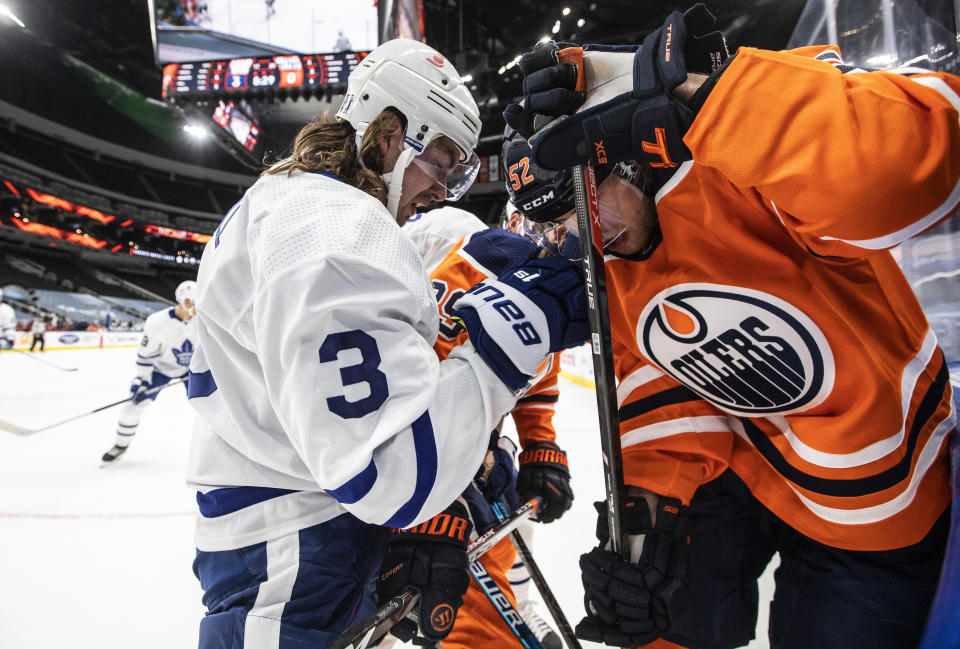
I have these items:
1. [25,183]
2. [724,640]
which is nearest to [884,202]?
[724,640]

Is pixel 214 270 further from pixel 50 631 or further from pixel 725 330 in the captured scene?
pixel 50 631

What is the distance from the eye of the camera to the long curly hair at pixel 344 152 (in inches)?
34.6

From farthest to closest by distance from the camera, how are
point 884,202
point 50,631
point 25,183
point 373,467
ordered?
point 25,183, point 50,631, point 373,467, point 884,202

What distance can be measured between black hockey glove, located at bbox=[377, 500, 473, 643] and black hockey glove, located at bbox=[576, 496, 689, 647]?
25cm

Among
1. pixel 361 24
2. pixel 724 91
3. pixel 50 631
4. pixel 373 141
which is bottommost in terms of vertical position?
pixel 50 631

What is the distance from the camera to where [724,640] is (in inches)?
39.3

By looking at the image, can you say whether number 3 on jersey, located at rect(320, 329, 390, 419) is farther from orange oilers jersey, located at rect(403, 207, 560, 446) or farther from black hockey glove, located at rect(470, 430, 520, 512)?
black hockey glove, located at rect(470, 430, 520, 512)

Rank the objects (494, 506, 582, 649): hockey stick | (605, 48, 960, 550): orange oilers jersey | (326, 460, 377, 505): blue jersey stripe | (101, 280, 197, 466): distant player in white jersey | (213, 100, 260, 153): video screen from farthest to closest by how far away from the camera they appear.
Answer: (213, 100, 260, 153): video screen, (101, 280, 197, 466): distant player in white jersey, (494, 506, 582, 649): hockey stick, (326, 460, 377, 505): blue jersey stripe, (605, 48, 960, 550): orange oilers jersey

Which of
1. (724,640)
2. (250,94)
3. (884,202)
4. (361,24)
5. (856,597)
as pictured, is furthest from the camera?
(250,94)

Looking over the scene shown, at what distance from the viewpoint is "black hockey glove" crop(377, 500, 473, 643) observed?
0.91 m

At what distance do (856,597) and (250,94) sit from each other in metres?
9.75

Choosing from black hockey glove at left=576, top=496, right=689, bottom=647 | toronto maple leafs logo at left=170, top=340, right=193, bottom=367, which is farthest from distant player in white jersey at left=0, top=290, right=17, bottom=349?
black hockey glove at left=576, top=496, right=689, bottom=647

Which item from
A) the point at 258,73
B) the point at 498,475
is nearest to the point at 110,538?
the point at 498,475

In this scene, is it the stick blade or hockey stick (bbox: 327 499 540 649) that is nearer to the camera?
hockey stick (bbox: 327 499 540 649)
